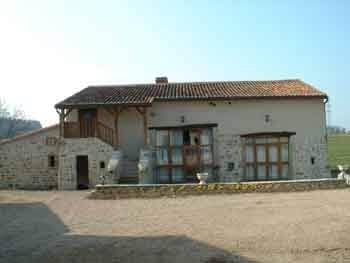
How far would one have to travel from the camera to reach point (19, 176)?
50.4 ft

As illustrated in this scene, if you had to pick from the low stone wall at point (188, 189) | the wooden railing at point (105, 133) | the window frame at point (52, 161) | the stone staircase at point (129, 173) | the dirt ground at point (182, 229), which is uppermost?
the wooden railing at point (105, 133)

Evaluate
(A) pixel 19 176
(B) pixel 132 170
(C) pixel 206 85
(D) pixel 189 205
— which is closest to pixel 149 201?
(D) pixel 189 205

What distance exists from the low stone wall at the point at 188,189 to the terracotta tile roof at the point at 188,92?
15.5ft

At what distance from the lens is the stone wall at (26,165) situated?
15367mm

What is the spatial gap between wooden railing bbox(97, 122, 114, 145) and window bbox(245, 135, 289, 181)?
7.00 metres

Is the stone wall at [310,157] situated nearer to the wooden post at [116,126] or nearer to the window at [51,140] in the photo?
the wooden post at [116,126]

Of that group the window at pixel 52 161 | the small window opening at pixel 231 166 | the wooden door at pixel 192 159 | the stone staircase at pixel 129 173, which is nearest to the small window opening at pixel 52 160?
the window at pixel 52 161

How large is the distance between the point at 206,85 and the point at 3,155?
1178 cm

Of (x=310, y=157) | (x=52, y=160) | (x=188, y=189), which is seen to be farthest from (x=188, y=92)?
(x=52, y=160)

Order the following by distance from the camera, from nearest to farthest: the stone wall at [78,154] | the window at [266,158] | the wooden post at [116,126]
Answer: the stone wall at [78,154] → the wooden post at [116,126] → the window at [266,158]

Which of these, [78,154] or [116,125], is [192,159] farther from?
[78,154]

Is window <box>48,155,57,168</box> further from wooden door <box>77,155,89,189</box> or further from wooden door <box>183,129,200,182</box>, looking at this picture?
wooden door <box>183,129,200,182</box>

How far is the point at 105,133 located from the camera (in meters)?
15.4

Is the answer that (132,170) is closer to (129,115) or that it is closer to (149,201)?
(129,115)
